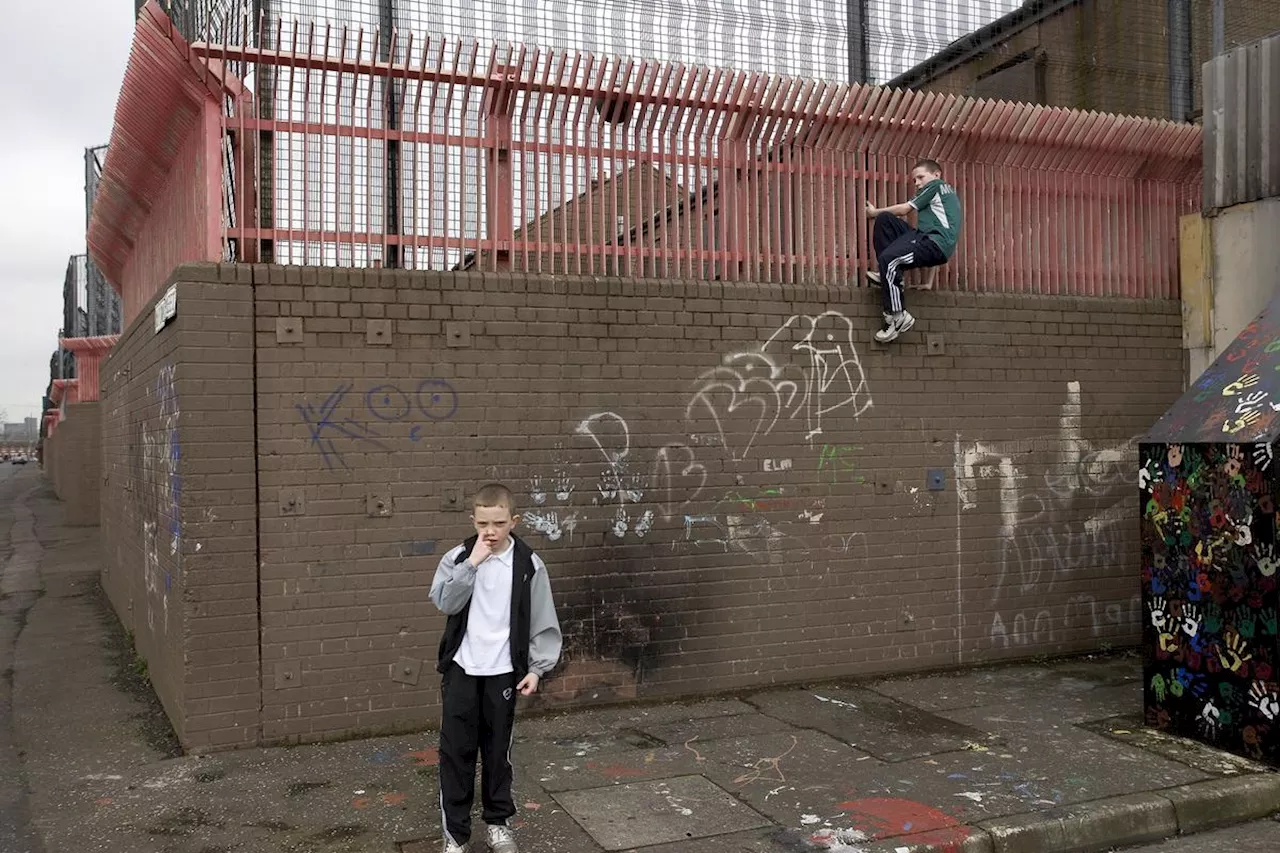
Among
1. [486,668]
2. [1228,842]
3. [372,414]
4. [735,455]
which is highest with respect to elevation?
[372,414]

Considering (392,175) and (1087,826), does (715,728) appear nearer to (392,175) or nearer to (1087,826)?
(1087,826)

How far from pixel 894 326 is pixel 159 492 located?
5.00 metres

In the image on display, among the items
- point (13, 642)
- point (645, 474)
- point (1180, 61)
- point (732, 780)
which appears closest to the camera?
point (732, 780)

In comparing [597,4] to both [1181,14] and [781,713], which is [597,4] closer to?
[781,713]

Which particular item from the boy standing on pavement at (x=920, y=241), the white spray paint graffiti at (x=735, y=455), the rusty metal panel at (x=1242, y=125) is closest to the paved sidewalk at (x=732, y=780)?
the white spray paint graffiti at (x=735, y=455)

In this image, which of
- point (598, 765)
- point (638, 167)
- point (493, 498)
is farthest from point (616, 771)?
point (638, 167)

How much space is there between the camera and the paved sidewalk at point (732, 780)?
14.9ft

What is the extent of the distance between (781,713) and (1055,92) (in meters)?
7.87

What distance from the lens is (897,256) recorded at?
23.1 feet

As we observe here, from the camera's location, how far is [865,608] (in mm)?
7156

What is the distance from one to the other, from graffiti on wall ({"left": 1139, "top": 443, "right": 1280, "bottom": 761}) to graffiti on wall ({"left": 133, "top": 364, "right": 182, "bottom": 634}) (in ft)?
17.9

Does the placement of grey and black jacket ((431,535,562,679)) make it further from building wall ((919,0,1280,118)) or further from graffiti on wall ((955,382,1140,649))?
building wall ((919,0,1280,118))

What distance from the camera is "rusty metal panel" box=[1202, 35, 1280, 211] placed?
759cm

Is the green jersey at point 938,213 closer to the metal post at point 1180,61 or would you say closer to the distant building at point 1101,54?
the distant building at point 1101,54
